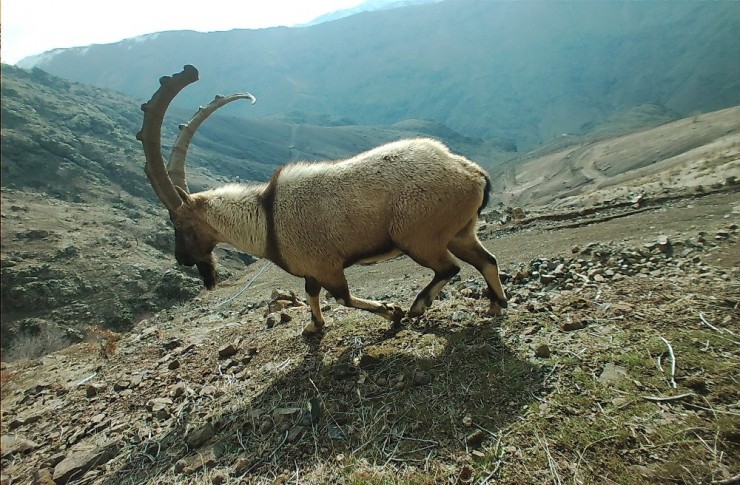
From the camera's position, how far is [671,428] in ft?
11.0

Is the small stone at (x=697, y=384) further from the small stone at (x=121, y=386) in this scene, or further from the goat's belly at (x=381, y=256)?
the small stone at (x=121, y=386)

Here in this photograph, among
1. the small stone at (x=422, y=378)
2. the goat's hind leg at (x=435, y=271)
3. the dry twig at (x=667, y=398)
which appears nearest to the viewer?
the dry twig at (x=667, y=398)

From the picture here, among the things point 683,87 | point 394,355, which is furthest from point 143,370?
point 683,87

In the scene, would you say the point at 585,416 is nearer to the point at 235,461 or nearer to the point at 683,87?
the point at 235,461

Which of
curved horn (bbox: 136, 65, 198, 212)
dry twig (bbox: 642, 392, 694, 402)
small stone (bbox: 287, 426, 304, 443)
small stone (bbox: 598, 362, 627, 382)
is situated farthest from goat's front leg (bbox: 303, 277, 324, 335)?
dry twig (bbox: 642, 392, 694, 402)

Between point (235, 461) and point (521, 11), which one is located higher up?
point (521, 11)

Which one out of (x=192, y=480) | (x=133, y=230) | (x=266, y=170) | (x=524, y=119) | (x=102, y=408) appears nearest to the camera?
(x=192, y=480)

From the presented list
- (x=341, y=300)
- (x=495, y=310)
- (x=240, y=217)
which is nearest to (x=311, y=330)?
(x=341, y=300)

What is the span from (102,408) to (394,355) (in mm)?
3625

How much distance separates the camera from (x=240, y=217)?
21.3ft

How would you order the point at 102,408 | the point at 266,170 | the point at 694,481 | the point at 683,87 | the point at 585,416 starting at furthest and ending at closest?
the point at 683,87
the point at 266,170
the point at 102,408
the point at 585,416
the point at 694,481

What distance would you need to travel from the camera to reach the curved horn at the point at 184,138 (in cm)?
668

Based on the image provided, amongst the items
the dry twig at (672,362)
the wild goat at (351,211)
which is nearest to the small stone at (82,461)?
the wild goat at (351,211)

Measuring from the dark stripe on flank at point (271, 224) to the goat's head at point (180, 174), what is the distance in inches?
45.5
